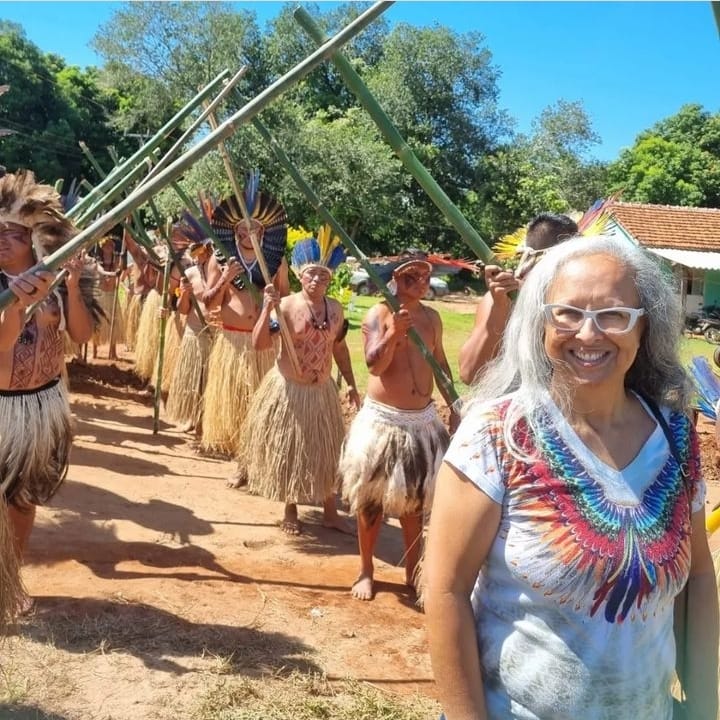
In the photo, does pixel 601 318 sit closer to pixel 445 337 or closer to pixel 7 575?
pixel 7 575

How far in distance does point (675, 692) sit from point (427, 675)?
1599mm

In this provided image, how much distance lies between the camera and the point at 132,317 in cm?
1168

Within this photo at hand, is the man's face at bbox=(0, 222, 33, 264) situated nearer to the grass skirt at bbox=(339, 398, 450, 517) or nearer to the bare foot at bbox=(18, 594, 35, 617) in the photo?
the bare foot at bbox=(18, 594, 35, 617)

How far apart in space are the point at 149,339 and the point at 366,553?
6097 millimetres

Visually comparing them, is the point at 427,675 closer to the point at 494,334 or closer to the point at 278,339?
the point at 494,334

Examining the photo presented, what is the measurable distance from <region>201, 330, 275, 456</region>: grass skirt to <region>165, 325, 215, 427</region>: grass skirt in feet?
2.44

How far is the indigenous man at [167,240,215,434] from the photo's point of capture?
7430 millimetres

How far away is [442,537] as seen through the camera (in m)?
1.51

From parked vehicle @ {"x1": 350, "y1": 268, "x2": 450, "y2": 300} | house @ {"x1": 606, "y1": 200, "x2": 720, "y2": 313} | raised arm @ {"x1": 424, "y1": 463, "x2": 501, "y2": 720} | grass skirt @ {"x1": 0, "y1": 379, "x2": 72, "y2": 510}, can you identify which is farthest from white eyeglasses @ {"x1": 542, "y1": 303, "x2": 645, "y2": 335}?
house @ {"x1": 606, "y1": 200, "x2": 720, "y2": 313}

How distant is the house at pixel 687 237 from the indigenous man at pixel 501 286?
2102 cm

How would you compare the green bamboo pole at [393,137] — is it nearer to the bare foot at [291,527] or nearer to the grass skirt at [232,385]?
the bare foot at [291,527]

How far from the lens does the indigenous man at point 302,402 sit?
4906 mm

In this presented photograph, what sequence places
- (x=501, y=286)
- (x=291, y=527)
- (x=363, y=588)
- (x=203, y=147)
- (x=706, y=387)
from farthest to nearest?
1. (x=291, y=527)
2. (x=363, y=588)
3. (x=706, y=387)
4. (x=501, y=286)
5. (x=203, y=147)

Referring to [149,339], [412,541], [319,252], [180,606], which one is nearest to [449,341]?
[149,339]
